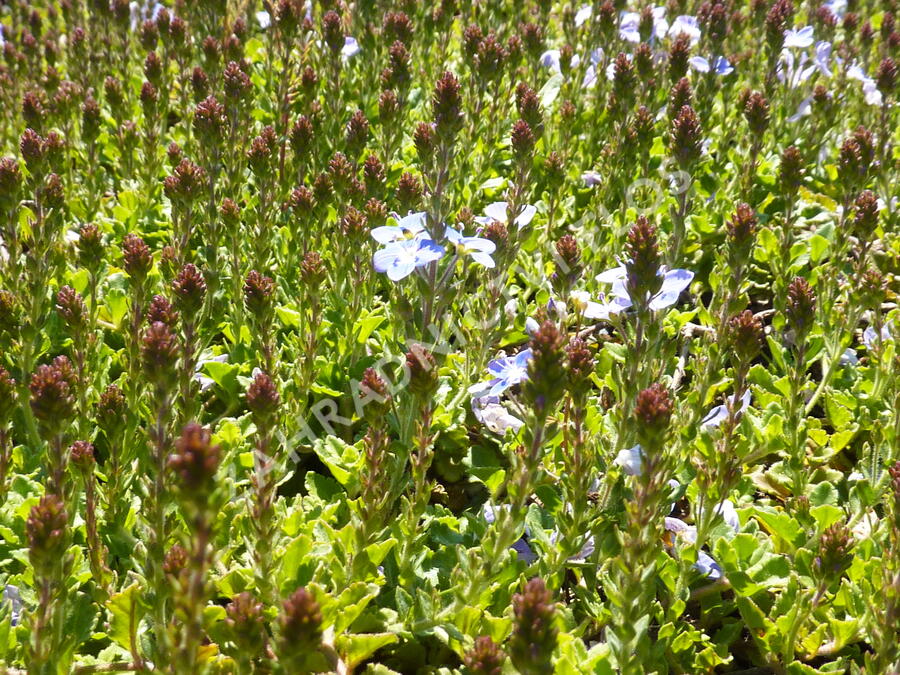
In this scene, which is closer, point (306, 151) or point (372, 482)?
point (372, 482)

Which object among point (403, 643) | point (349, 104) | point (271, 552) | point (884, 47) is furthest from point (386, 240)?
point (884, 47)

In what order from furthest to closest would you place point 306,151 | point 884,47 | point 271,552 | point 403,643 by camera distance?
1. point 884,47
2. point 306,151
3. point 403,643
4. point 271,552

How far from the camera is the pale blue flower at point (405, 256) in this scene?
2.68m

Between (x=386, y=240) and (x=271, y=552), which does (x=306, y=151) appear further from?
(x=271, y=552)

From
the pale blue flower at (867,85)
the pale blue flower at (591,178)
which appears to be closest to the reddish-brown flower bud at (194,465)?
the pale blue flower at (591,178)

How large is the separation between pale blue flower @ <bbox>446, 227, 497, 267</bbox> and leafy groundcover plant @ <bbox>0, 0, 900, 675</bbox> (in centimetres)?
1

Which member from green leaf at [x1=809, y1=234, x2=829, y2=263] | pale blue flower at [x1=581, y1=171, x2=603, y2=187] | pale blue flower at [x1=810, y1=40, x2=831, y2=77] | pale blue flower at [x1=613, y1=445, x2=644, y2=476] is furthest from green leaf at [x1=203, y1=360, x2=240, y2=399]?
pale blue flower at [x1=810, y1=40, x2=831, y2=77]

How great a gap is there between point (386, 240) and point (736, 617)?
166 cm

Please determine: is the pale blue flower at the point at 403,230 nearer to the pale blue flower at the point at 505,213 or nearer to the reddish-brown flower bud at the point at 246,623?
the pale blue flower at the point at 505,213

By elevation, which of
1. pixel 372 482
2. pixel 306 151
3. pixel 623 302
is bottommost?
pixel 372 482

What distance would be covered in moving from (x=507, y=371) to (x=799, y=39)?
3.70 metres

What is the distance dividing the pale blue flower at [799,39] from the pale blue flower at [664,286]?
9.87 feet

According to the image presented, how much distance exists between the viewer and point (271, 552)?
2361mm

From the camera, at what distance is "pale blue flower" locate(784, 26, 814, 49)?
17.7ft
